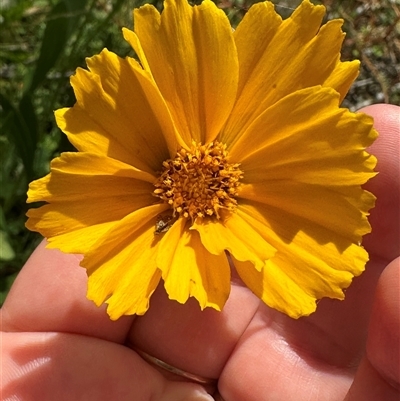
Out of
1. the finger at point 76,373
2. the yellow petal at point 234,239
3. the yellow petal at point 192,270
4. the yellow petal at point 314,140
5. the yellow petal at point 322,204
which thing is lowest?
the finger at point 76,373

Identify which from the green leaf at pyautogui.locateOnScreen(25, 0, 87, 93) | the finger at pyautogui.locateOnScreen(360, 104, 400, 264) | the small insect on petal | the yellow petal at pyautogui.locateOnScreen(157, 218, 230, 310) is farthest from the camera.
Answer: the green leaf at pyautogui.locateOnScreen(25, 0, 87, 93)

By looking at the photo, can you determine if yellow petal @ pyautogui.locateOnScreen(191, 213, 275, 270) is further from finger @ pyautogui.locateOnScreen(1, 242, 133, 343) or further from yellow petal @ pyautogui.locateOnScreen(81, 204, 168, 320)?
finger @ pyautogui.locateOnScreen(1, 242, 133, 343)

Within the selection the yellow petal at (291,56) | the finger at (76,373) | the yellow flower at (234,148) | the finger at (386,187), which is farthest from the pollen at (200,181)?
the finger at (76,373)

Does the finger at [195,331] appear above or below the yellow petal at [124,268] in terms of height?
below

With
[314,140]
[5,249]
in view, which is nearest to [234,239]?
[314,140]

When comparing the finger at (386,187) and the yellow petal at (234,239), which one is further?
the finger at (386,187)

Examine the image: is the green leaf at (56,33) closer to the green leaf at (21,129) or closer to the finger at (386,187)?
the green leaf at (21,129)

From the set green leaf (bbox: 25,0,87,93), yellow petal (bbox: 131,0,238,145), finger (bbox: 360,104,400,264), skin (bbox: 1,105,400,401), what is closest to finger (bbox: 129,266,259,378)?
skin (bbox: 1,105,400,401)
